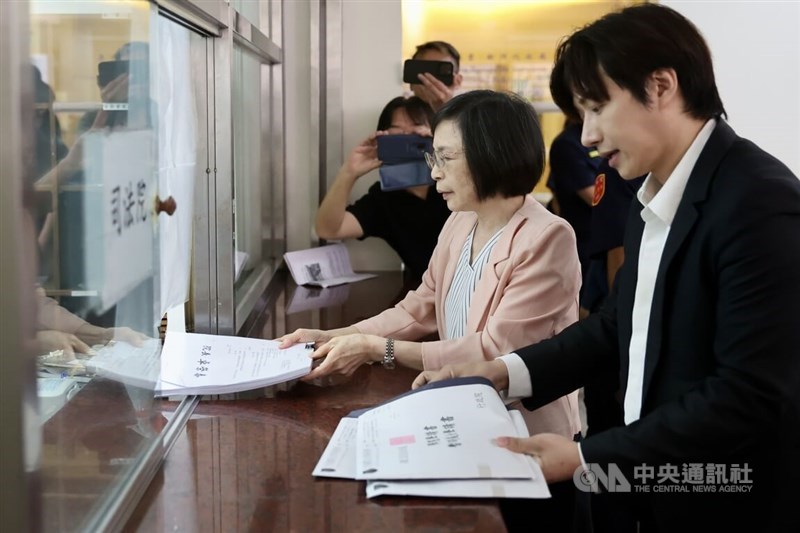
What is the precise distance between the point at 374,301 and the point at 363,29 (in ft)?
3.41

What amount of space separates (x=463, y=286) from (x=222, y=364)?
0.52 m

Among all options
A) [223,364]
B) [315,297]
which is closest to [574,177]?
Result: [315,297]

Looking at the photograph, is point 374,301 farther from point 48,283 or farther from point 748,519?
point 48,283

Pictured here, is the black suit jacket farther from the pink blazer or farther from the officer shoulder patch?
the officer shoulder patch

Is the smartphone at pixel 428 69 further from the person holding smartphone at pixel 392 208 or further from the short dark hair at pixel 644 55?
the short dark hair at pixel 644 55

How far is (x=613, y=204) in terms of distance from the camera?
108 inches

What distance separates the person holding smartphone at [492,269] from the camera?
175cm

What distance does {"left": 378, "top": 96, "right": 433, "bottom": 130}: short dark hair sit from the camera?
10.0 feet

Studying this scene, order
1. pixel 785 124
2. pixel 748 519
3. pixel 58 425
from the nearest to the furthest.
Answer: pixel 58 425 → pixel 748 519 → pixel 785 124

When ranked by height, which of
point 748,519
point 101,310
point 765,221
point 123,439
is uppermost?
point 765,221

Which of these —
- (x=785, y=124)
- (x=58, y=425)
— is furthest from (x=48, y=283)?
(x=785, y=124)

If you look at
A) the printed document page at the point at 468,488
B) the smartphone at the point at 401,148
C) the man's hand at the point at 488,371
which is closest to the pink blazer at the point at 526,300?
the man's hand at the point at 488,371

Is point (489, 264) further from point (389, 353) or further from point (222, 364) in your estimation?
point (222, 364)

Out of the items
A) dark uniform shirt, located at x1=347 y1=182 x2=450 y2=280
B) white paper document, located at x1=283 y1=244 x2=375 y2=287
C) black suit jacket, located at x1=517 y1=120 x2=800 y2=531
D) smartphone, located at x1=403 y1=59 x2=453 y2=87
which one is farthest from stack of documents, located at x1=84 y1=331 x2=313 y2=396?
smartphone, located at x1=403 y1=59 x2=453 y2=87
